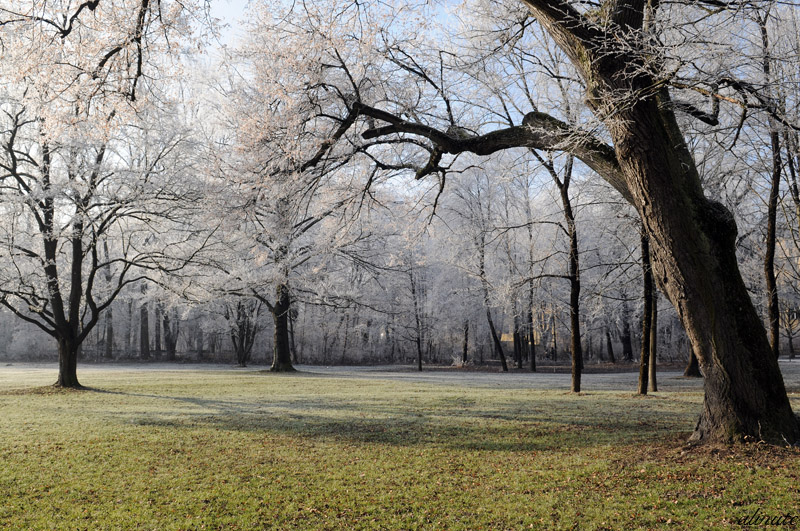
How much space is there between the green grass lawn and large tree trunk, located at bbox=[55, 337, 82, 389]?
6231mm

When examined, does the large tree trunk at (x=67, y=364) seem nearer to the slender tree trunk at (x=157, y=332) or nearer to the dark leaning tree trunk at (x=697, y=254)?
the dark leaning tree trunk at (x=697, y=254)

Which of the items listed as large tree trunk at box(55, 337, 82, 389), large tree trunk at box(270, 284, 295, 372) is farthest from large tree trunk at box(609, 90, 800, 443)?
large tree trunk at box(270, 284, 295, 372)

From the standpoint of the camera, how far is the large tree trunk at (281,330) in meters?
25.0

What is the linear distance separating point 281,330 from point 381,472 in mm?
20992

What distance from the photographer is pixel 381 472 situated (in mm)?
5680

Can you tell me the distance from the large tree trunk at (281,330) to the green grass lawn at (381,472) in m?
14.8

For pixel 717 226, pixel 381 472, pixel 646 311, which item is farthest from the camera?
pixel 646 311

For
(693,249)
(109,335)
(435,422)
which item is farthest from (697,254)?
(109,335)

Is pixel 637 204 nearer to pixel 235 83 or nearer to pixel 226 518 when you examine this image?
pixel 226 518

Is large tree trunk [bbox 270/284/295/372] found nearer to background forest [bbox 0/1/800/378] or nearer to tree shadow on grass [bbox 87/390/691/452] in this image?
background forest [bbox 0/1/800/378]

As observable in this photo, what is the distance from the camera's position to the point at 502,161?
55.1 feet

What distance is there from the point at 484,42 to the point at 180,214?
37.5 ft

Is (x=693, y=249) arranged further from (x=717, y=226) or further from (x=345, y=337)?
(x=345, y=337)

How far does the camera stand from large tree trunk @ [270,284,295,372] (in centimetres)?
2498
